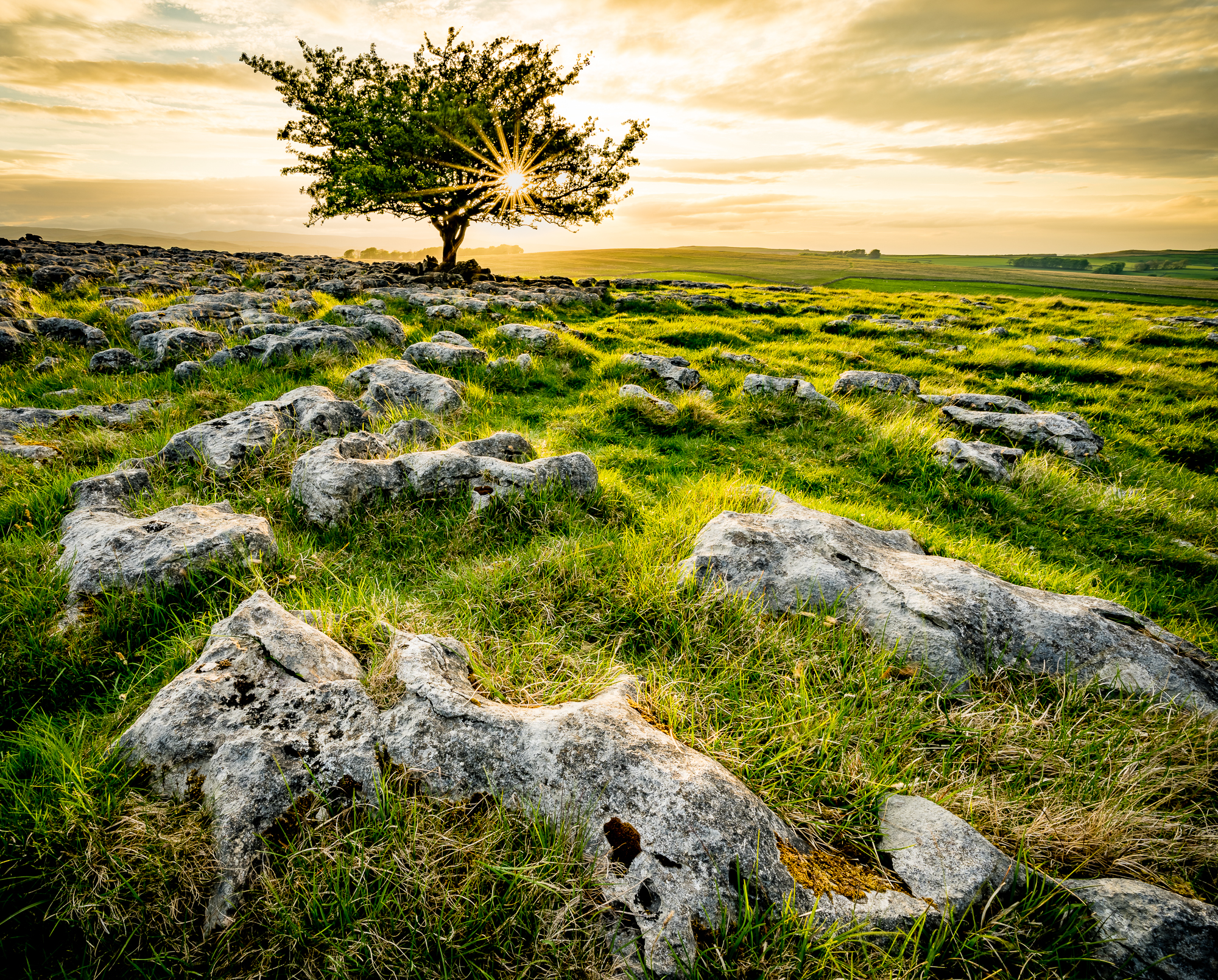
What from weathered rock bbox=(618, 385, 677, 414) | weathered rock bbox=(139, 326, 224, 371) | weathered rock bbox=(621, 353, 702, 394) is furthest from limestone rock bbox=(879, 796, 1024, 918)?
weathered rock bbox=(139, 326, 224, 371)

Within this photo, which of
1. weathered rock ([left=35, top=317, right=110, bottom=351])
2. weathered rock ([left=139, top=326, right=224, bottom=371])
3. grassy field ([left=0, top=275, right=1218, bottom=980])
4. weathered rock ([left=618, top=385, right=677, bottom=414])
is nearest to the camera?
grassy field ([left=0, top=275, right=1218, bottom=980])

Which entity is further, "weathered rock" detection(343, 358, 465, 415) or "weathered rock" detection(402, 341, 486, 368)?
"weathered rock" detection(402, 341, 486, 368)

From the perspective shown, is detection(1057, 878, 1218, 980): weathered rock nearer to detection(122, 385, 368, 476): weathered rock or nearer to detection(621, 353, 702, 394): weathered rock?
detection(122, 385, 368, 476): weathered rock

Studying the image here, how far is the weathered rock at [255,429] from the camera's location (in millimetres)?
5832

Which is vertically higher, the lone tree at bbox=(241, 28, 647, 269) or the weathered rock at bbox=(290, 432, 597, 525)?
the lone tree at bbox=(241, 28, 647, 269)

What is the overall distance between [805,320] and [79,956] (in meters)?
24.1

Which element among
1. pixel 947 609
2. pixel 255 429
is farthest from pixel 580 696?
pixel 255 429

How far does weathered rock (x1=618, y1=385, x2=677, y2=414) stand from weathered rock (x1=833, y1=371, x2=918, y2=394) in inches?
177

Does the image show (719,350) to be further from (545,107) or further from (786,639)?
(545,107)

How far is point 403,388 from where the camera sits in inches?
333

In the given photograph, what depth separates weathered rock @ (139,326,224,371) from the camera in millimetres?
10133

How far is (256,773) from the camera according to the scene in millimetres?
2342

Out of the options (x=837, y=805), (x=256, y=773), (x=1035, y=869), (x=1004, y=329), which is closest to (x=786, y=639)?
(x=837, y=805)

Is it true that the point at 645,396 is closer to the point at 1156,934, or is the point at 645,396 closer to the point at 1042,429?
the point at 1042,429
